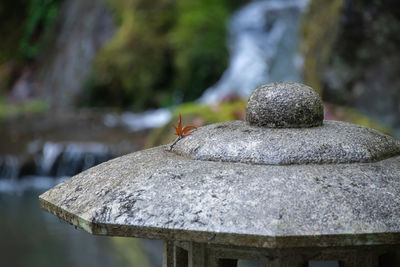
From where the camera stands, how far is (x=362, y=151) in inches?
92.7

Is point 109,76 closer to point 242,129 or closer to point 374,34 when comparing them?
point 374,34

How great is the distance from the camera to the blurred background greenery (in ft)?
26.3

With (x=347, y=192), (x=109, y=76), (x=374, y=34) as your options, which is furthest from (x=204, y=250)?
(x=109, y=76)

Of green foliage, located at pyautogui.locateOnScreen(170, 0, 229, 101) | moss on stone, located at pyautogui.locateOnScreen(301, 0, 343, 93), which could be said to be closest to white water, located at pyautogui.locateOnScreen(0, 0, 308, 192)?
green foliage, located at pyautogui.locateOnScreen(170, 0, 229, 101)

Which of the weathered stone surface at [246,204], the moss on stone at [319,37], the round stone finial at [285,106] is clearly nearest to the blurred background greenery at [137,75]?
the moss on stone at [319,37]

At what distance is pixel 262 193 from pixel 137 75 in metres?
12.2

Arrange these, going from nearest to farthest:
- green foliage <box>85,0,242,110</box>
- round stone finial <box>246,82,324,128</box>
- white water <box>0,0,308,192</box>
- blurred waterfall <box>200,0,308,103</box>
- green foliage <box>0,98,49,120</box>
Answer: round stone finial <box>246,82,324,128</box>
white water <box>0,0,308,192</box>
blurred waterfall <box>200,0,308,103</box>
green foliage <box>85,0,242,110</box>
green foliage <box>0,98,49,120</box>

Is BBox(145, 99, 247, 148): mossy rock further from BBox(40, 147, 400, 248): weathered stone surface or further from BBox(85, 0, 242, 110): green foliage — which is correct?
BBox(85, 0, 242, 110): green foliage

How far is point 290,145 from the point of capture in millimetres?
2330

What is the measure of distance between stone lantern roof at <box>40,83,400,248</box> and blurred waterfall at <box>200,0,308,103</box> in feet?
29.7

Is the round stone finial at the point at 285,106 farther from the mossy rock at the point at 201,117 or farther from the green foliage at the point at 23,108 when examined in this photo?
the green foliage at the point at 23,108

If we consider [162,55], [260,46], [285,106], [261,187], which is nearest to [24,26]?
[162,55]

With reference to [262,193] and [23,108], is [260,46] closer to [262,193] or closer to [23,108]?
[23,108]

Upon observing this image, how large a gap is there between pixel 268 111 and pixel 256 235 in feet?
2.74
